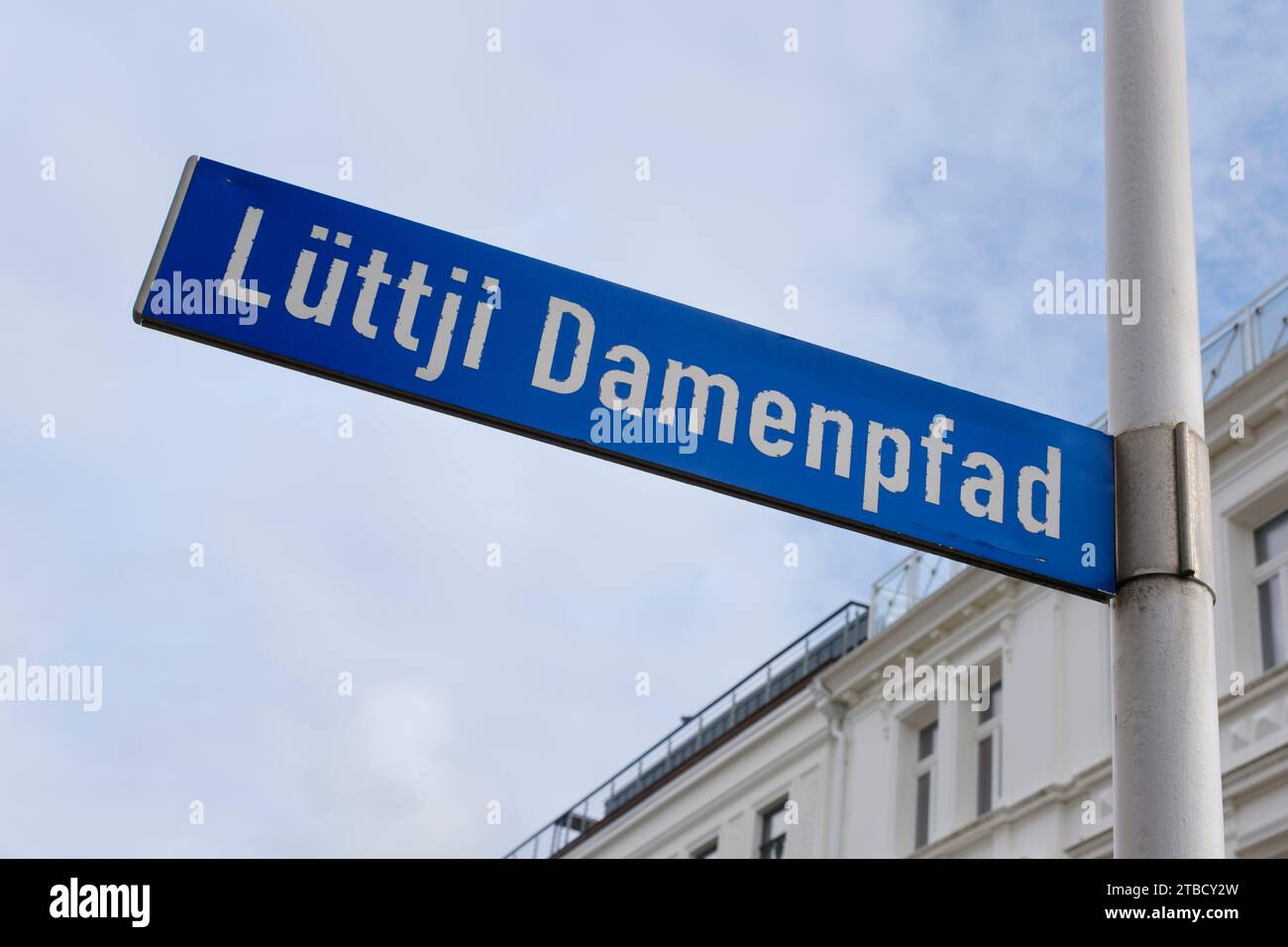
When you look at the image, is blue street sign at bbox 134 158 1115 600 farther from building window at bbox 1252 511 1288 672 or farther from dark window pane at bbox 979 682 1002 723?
dark window pane at bbox 979 682 1002 723

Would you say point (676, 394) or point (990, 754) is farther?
point (990, 754)

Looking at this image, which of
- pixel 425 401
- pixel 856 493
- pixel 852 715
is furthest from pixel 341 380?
pixel 852 715

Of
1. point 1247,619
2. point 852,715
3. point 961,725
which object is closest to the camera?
point 1247,619

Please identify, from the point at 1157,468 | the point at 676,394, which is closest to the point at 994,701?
the point at 1157,468

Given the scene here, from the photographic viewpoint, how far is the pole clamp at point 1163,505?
2805mm

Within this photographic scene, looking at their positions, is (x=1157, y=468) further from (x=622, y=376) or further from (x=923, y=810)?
(x=923, y=810)

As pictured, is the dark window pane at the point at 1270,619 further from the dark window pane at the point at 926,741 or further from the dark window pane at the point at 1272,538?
the dark window pane at the point at 926,741

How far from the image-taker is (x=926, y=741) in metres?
19.6

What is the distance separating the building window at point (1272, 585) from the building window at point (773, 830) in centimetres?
807

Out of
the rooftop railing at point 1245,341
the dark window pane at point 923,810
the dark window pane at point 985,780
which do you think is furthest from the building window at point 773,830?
the rooftop railing at point 1245,341

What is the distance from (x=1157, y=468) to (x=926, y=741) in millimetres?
17158

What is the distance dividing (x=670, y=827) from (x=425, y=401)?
21633mm
